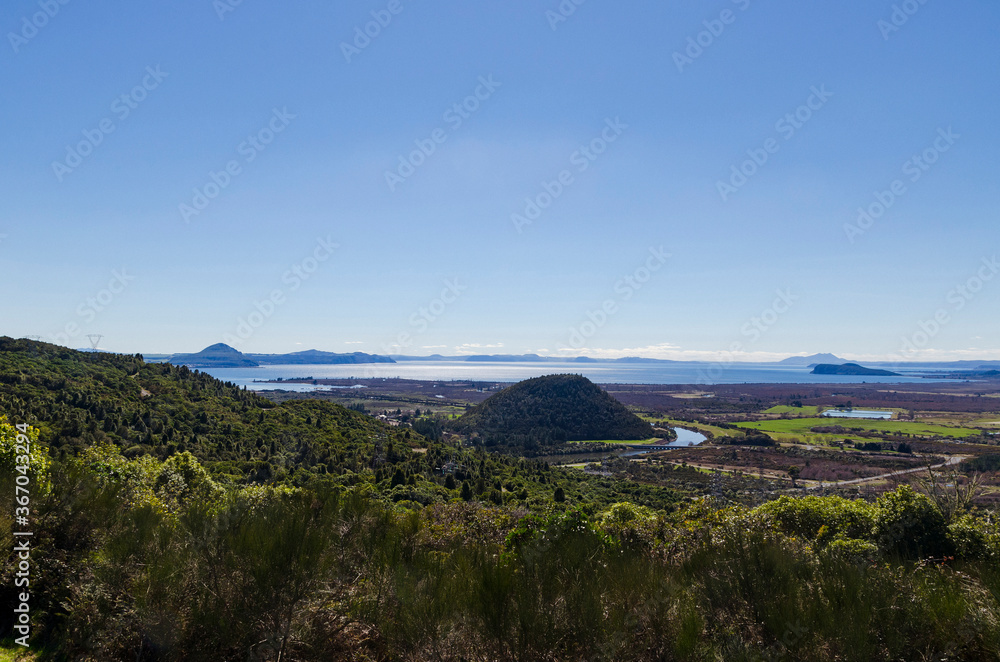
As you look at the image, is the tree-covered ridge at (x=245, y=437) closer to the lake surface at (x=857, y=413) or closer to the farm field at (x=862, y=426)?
the farm field at (x=862, y=426)

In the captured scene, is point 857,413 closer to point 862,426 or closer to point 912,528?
point 862,426

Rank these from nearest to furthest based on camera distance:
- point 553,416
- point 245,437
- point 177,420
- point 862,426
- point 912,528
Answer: point 912,528 < point 245,437 < point 177,420 < point 553,416 < point 862,426

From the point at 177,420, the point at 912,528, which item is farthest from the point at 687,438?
the point at 912,528

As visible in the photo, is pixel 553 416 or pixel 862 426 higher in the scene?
pixel 553 416

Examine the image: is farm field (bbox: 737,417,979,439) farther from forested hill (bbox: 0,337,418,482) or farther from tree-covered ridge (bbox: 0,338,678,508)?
forested hill (bbox: 0,337,418,482)

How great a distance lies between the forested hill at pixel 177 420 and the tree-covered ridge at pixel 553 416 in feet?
95.1

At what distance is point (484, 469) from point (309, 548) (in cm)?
3046

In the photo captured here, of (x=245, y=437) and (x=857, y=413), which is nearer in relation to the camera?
(x=245, y=437)

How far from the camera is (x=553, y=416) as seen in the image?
76750 millimetres

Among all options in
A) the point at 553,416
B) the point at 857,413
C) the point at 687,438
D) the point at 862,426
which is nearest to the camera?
the point at 553,416

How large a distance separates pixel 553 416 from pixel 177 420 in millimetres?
53639

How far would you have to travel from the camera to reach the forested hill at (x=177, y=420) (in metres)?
25.8

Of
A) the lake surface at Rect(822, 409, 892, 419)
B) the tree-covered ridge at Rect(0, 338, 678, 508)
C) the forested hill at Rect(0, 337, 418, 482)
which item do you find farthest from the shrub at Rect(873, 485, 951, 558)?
the lake surface at Rect(822, 409, 892, 419)

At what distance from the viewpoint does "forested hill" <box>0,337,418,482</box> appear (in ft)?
84.8
